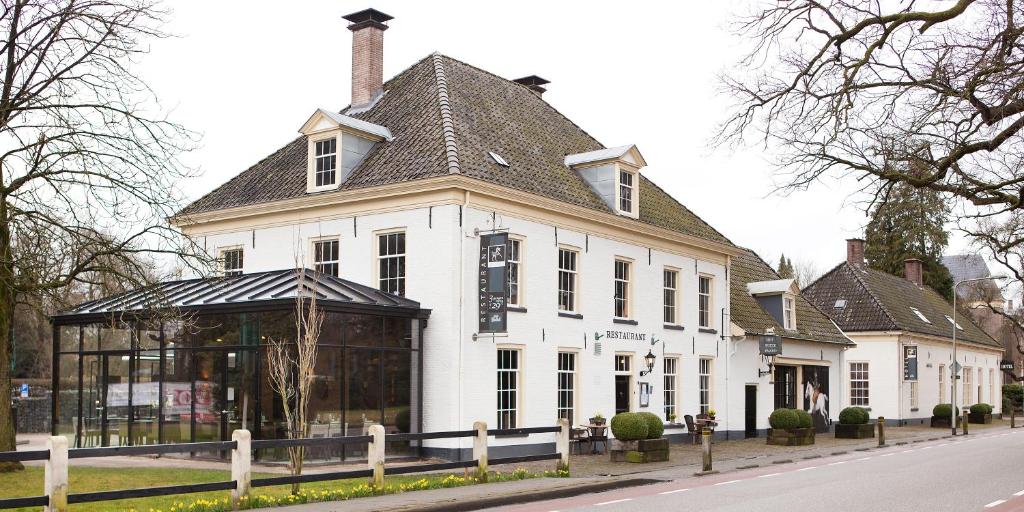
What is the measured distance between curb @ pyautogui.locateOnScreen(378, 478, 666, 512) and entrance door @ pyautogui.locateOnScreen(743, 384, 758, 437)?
54.9 feet

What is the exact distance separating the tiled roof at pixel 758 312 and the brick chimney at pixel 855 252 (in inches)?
555

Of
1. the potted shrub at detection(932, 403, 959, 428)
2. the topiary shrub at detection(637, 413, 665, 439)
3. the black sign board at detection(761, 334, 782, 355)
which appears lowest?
the potted shrub at detection(932, 403, 959, 428)

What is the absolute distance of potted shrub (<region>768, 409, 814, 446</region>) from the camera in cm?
3312

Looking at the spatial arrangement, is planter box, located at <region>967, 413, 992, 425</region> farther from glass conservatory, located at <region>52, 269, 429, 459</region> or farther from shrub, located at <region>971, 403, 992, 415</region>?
glass conservatory, located at <region>52, 269, 429, 459</region>

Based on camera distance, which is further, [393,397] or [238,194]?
[238,194]

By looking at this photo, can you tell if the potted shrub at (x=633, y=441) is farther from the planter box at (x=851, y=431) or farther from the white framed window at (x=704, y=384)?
the planter box at (x=851, y=431)

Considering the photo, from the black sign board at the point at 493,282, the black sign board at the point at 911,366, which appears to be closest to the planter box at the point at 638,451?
the black sign board at the point at 493,282

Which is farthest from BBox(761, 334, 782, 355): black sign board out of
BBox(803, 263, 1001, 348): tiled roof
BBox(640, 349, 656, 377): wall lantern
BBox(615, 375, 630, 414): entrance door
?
BBox(803, 263, 1001, 348): tiled roof

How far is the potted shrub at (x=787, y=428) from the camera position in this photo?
109ft

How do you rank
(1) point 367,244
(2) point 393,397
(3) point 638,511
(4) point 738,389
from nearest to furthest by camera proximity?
(3) point 638,511
(2) point 393,397
(1) point 367,244
(4) point 738,389

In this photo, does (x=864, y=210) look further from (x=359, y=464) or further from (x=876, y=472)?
(x=359, y=464)

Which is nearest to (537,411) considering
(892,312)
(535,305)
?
(535,305)

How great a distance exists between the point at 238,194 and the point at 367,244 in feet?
16.9

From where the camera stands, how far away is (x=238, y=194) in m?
28.7
